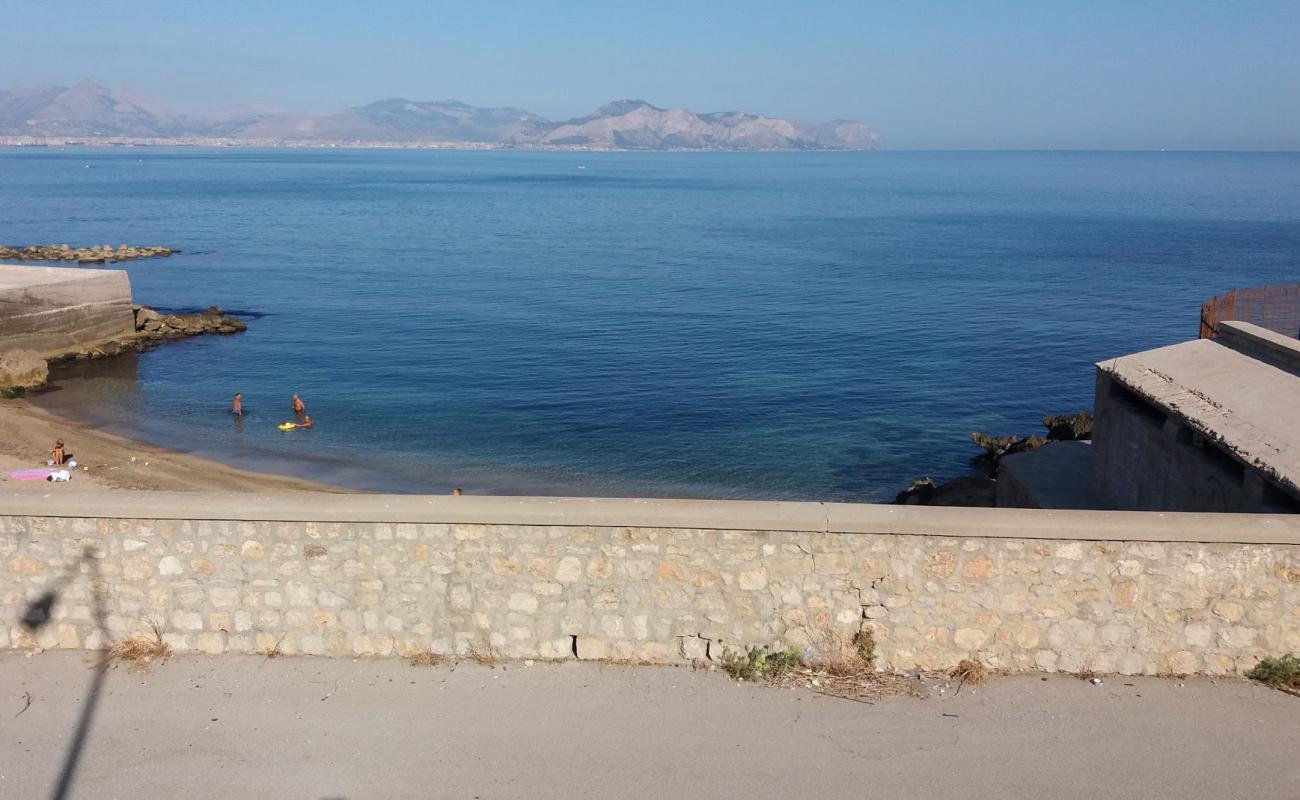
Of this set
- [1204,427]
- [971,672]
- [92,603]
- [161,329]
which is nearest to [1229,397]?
[1204,427]

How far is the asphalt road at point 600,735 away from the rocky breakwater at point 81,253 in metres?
67.7

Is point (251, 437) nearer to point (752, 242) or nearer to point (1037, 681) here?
point (1037, 681)

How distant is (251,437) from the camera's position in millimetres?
30578

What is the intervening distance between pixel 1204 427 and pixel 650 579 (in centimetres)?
623

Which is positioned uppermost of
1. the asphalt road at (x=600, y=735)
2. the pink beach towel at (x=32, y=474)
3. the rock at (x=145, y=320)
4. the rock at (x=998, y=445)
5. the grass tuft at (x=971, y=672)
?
the grass tuft at (x=971, y=672)

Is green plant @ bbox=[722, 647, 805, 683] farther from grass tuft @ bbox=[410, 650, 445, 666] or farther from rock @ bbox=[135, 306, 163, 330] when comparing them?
rock @ bbox=[135, 306, 163, 330]

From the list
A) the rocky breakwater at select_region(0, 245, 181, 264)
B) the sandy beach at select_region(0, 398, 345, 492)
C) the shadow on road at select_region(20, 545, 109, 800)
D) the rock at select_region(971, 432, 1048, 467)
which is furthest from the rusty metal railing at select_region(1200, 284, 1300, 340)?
the rocky breakwater at select_region(0, 245, 181, 264)

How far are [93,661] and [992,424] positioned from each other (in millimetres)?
28150

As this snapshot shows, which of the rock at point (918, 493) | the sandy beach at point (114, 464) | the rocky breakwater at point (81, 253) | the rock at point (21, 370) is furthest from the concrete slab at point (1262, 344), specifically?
the rocky breakwater at point (81, 253)

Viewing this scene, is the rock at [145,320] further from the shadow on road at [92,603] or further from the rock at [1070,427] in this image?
the shadow on road at [92,603]

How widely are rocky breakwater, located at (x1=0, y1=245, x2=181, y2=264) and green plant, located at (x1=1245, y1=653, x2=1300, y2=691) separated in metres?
71.5

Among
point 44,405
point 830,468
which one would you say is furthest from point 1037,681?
point 44,405

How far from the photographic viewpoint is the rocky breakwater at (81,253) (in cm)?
6738

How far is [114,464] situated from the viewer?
25.8m
